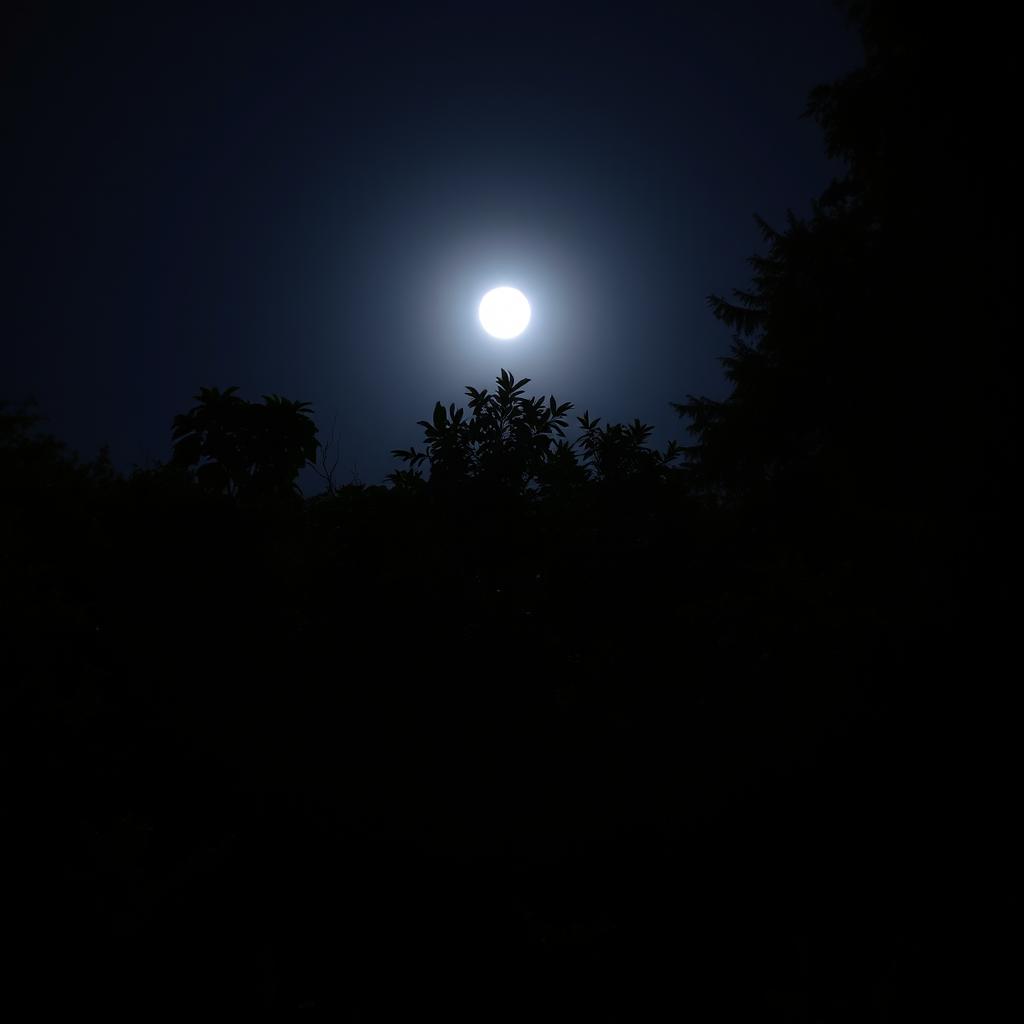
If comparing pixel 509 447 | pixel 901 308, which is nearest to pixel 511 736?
pixel 509 447

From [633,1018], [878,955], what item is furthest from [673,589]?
[633,1018]

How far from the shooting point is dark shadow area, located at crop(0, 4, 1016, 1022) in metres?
3.57

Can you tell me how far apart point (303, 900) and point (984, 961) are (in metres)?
4.48

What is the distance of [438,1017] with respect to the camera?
12.4 ft

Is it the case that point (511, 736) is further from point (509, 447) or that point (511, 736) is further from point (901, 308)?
point (901, 308)

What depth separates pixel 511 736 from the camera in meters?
4.64

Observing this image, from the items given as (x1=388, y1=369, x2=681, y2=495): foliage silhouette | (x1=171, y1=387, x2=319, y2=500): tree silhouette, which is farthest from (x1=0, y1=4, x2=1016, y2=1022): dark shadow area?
(x1=171, y1=387, x2=319, y2=500): tree silhouette

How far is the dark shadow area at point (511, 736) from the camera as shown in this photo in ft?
11.7

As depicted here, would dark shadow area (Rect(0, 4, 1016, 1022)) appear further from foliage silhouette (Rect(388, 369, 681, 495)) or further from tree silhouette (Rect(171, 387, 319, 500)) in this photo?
tree silhouette (Rect(171, 387, 319, 500))

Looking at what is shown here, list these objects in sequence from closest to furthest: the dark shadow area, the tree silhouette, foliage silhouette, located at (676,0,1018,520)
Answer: the dark shadow area → foliage silhouette, located at (676,0,1018,520) → the tree silhouette

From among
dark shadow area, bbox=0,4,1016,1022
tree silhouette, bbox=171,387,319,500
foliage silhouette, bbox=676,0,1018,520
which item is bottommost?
dark shadow area, bbox=0,4,1016,1022

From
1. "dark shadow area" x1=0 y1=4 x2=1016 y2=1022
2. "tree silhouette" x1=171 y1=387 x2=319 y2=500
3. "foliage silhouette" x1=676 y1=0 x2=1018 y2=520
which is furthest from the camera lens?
"tree silhouette" x1=171 y1=387 x2=319 y2=500

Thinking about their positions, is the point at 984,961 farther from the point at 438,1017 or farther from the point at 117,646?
the point at 117,646

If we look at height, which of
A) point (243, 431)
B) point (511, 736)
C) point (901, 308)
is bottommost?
point (511, 736)
